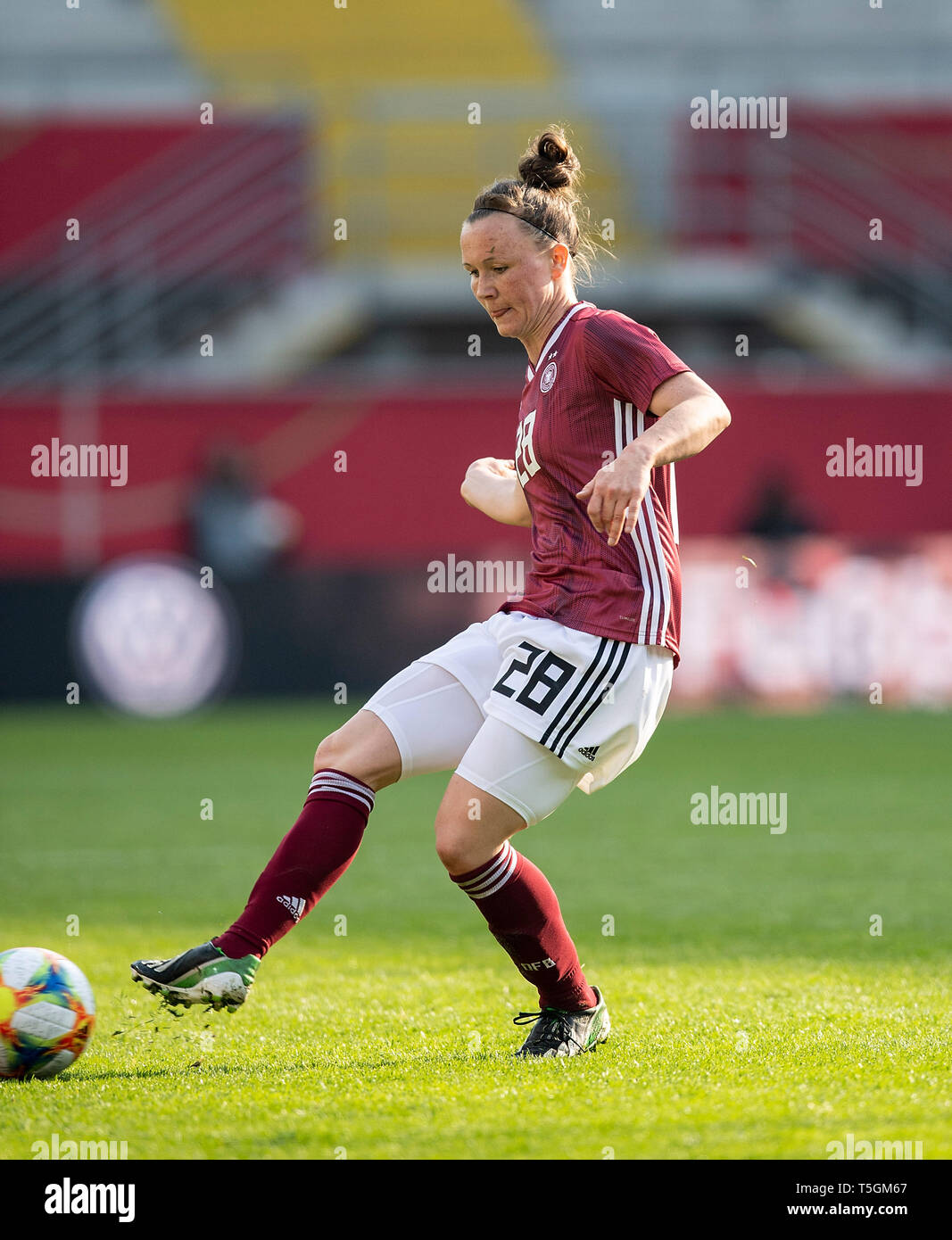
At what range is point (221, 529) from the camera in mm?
15977

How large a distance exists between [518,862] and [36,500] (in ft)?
47.8

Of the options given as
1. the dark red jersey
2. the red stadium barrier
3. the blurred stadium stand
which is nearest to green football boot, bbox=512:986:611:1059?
the dark red jersey

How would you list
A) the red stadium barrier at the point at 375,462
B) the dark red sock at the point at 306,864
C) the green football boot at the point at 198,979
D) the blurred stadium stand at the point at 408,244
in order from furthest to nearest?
the blurred stadium stand at the point at 408,244
the red stadium barrier at the point at 375,462
the dark red sock at the point at 306,864
the green football boot at the point at 198,979

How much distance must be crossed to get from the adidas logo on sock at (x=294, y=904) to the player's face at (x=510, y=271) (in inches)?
56.9

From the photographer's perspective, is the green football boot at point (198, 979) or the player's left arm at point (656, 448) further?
the green football boot at point (198, 979)

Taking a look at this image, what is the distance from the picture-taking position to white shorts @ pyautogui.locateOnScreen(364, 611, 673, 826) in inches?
154

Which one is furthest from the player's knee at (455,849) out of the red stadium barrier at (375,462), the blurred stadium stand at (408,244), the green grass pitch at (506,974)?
the red stadium barrier at (375,462)

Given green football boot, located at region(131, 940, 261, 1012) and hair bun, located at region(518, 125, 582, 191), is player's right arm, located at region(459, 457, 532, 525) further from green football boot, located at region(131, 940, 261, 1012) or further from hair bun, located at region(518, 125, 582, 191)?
green football boot, located at region(131, 940, 261, 1012)

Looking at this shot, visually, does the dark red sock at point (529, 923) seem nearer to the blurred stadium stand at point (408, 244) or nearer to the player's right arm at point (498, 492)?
the player's right arm at point (498, 492)

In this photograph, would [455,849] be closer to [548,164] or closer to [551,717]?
[551,717]

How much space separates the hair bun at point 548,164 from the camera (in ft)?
13.5

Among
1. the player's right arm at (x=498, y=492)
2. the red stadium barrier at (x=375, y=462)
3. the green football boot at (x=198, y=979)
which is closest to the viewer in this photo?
the green football boot at (x=198, y=979)

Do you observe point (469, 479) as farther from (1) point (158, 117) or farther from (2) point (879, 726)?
(1) point (158, 117)

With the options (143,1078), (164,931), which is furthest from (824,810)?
(143,1078)
